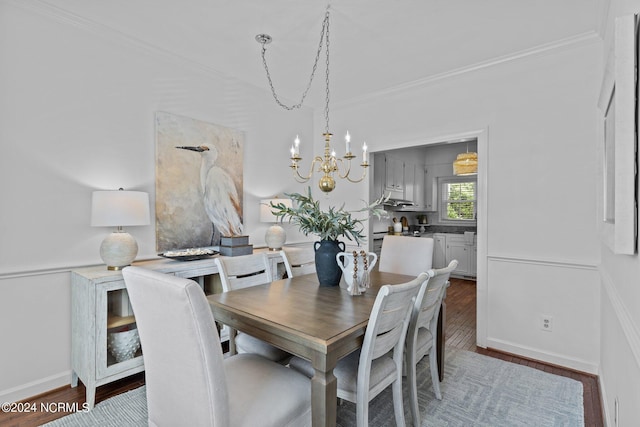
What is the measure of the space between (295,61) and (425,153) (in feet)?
14.6

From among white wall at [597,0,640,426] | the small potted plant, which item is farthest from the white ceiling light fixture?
white wall at [597,0,640,426]

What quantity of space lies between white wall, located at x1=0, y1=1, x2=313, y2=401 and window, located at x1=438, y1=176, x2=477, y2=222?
5539 millimetres

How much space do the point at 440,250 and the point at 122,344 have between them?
5580 mm

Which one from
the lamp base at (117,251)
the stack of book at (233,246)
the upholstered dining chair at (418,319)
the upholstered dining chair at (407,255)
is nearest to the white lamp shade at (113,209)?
the lamp base at (117,251)

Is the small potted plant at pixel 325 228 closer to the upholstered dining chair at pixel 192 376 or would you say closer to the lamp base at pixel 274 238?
the upholstered dining chair at pixel 192 376

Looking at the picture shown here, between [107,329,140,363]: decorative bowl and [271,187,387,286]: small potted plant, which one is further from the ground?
[271,187,387,286]: small potted plant

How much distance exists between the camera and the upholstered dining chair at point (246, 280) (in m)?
2.01

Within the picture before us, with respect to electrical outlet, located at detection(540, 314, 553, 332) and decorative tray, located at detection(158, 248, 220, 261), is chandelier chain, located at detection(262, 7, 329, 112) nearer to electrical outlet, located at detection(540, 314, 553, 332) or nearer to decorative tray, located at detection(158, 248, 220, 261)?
decorative tray, located at detection(158, 248, 220, 261)

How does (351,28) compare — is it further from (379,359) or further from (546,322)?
(546,322)

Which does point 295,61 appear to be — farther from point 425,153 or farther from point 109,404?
point 425,153

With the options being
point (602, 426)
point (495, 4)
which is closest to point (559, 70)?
point (495, 4)

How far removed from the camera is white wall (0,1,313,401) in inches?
85.0

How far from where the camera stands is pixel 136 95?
2764 mm

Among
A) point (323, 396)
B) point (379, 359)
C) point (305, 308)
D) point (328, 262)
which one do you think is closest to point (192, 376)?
point (323, 396)
